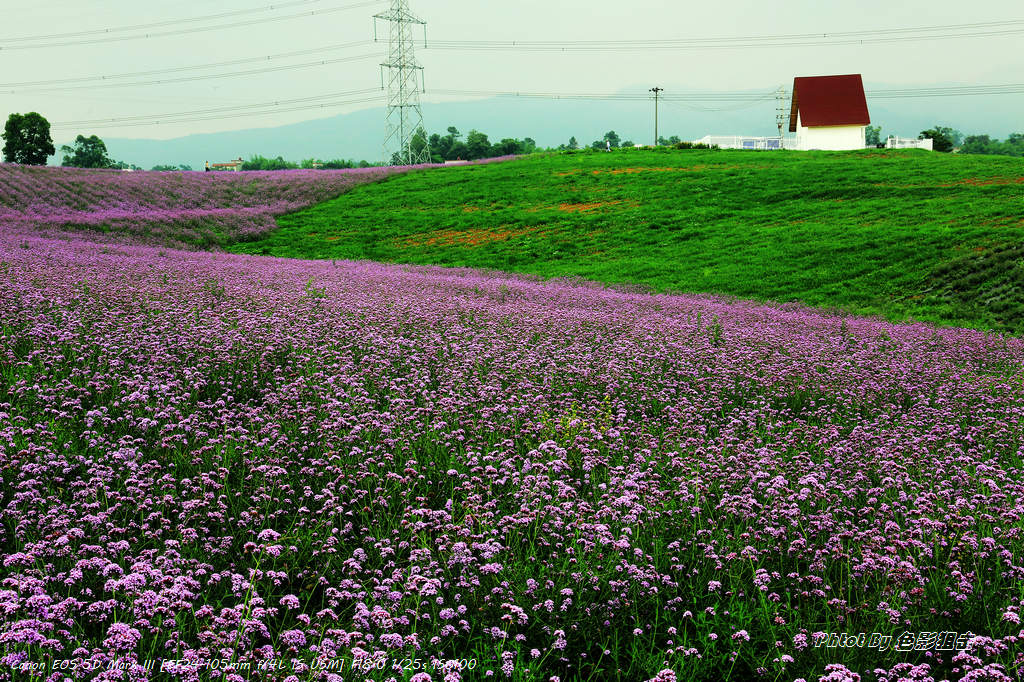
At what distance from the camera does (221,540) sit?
416 centimetres

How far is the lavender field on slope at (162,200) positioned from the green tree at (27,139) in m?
20.1

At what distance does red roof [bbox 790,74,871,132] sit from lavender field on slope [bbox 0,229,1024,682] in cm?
6517

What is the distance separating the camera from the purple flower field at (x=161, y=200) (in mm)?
29797

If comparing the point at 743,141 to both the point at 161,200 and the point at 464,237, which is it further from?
the point at 161,200

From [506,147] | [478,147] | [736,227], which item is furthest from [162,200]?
[478,147]

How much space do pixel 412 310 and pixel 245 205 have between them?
33.5m

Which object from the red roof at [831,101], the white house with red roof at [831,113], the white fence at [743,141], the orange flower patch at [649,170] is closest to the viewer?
the orange flower patch at [649,170]

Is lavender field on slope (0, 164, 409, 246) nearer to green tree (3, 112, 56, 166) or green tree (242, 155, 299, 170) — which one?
green tree (3, 112, 56, 166)

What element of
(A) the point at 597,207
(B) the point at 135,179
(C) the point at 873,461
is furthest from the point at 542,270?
(B) the point at 135,179

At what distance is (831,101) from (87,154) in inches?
3238

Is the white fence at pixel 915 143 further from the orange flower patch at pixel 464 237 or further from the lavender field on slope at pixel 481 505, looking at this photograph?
the lavender field on slope at pixel 481 505

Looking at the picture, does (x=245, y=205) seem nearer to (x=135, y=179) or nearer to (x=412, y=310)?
(x=135, y=179)

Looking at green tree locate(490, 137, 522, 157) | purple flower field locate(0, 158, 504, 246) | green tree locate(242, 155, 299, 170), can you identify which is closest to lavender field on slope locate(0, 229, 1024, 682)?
purple flower field locate(0, 158, 504, 246)

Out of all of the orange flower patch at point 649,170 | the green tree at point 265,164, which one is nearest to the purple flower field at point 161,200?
the orange flower patch at point 649,170
